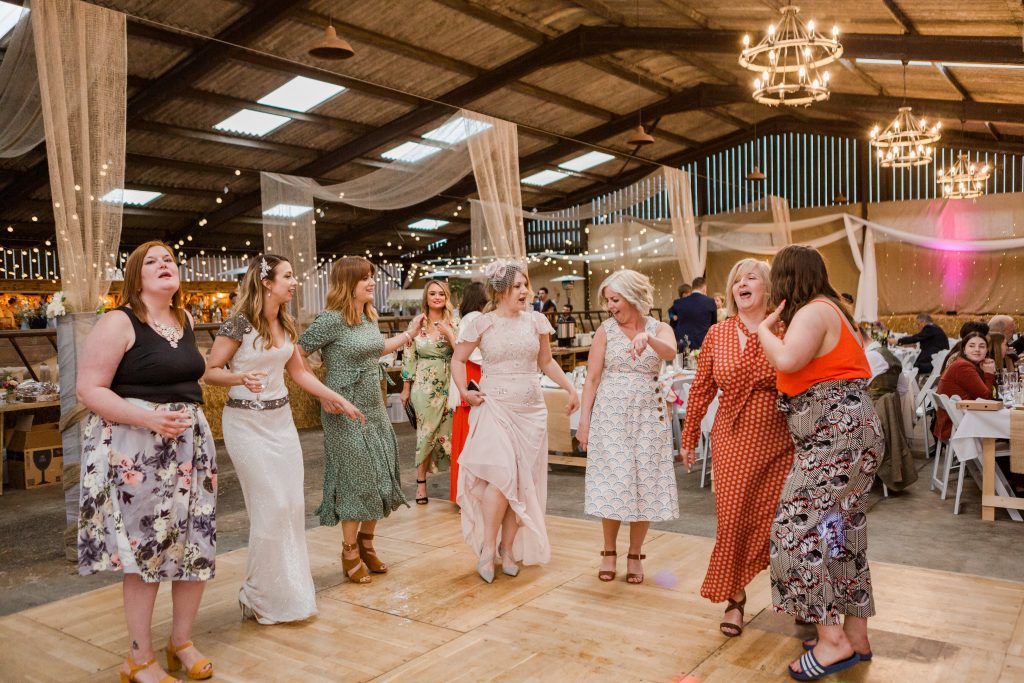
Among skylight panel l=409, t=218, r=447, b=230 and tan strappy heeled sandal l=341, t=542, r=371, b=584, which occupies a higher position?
skylight panel l=409, t=218, r=447, b=230

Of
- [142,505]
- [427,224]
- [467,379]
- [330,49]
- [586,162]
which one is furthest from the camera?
[427,224]

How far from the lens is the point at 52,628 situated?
3346 mm

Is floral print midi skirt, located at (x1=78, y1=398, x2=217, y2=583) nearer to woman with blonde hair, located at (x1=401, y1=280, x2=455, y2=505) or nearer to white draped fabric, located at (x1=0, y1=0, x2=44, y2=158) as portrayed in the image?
woman with blonde hair, located at (x1=401, y1=280, x2=455, y2=505)

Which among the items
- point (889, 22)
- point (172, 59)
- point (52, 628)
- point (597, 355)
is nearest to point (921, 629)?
point (597, 355)

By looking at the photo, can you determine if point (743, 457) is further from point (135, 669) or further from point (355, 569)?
point (135, 669)

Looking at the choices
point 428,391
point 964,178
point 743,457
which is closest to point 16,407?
point 428,391

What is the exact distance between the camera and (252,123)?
475 inches

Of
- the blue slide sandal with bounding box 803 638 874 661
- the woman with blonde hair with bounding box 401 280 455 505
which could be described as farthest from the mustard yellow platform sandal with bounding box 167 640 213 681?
the woman with blonde hair with bounding box 401 280 455 505

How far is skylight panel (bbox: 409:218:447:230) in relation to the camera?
19.0 m

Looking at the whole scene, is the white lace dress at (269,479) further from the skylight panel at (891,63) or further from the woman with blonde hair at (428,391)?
the skylight panel at (891,63)

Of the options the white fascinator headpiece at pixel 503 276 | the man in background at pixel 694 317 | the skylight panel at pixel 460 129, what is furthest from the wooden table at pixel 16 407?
the man in background at pixel 694 317

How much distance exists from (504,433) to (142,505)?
5.40ft

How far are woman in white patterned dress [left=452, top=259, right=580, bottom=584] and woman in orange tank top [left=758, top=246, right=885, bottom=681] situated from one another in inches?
53.3

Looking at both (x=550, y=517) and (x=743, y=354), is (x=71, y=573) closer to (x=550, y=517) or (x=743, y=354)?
(x=550, y=517)
